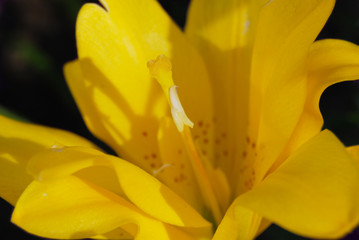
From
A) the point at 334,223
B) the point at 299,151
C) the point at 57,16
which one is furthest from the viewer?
the point at 57,16

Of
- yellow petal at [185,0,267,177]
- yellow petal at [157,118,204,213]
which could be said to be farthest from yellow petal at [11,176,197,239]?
yellow petal at [185,0,267,177]

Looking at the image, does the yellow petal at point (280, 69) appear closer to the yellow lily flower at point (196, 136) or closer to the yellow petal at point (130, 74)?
the yellow lily flower at point (196, 136)

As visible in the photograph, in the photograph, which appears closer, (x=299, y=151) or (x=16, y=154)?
(x=299, y=151)

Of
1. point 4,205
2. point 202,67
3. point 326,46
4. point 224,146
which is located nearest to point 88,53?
point 202,67

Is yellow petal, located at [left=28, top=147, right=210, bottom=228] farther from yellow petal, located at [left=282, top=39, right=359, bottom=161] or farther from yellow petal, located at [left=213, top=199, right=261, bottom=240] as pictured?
yellow petal, located at [left=282, top=39, right=359, bottom=161]

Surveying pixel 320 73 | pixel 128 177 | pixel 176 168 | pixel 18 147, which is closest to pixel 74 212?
pixel 128 177

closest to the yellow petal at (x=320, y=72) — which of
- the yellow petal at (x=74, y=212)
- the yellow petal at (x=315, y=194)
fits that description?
the yellow petal at (x=315, y=194)

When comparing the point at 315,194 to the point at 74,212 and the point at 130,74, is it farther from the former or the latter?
the point at 130,74

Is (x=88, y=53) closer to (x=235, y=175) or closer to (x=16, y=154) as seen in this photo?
(x=16, y=154)
